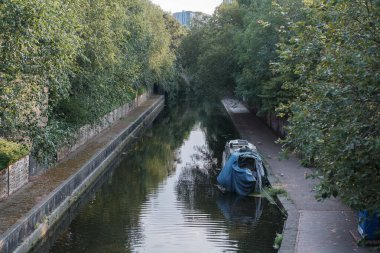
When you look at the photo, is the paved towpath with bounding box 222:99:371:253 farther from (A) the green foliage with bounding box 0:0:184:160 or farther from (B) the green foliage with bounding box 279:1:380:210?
(A) the green foliage with bounding box 0:0:184:160

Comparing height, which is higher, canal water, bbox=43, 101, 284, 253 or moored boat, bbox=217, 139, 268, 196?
moored boat, bbox=217, 139, 268, 196

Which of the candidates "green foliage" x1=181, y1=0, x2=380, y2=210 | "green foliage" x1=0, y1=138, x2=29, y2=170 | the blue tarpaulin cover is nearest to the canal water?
the blue tarpaulin cover

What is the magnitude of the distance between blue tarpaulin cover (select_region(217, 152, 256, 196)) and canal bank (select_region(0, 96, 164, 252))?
6.02 m

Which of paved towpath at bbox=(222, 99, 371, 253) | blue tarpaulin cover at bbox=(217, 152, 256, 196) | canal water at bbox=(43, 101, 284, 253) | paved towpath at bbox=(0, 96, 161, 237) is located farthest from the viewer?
blue tarpaulin cover at bbox=(217, 152, 256, 196)

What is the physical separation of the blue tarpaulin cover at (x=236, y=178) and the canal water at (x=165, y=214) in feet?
1.57

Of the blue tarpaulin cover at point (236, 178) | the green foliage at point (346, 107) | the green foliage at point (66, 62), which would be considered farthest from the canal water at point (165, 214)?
the green foliage at point (346, 107)

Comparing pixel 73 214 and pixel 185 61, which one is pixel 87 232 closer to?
pixel 73 214

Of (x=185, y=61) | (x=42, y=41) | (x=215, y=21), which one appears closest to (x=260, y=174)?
(x=42, y=41)

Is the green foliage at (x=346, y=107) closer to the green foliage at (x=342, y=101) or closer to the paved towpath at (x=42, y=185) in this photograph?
the green foliage at (x=342, y=101)

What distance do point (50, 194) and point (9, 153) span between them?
6.36 feet

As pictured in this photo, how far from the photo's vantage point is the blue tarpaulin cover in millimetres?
23078

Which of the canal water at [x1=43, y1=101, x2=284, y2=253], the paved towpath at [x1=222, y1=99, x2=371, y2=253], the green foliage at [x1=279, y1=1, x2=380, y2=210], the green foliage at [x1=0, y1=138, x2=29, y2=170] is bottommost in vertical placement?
the canal water at [x1=43, y1=101, x2=284, y2=253]

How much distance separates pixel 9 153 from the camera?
61.9ft

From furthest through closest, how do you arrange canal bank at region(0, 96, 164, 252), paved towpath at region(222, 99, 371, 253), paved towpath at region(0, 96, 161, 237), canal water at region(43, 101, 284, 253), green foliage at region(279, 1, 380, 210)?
canal water at region(43, 101, 284, 253), paved towpath at region(0, 96, 161, 237), canal bank at region(0, 96, 164, 252), paved towpath at region(222, 99, 371, 253), green foliage at region(279, 1, 380, 210)
